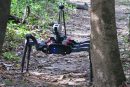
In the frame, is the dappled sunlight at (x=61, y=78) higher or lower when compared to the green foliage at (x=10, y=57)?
higher

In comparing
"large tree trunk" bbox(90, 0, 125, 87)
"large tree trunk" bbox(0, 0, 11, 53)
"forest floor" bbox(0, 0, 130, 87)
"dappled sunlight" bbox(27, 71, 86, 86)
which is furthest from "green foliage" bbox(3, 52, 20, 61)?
"large tree trunk" bbox(90, 0, 125, 87)

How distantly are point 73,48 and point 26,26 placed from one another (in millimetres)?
6610

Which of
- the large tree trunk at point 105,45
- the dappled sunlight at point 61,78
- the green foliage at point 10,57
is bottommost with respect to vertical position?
the green foliage at point 10,57

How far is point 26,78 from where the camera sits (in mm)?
7402

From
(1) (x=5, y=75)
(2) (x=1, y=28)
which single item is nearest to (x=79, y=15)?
(2) (x=1, y=28)

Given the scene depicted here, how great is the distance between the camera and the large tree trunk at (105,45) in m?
5.77

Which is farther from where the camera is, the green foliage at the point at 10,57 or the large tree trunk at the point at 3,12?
the green foliage at the point at 10,57

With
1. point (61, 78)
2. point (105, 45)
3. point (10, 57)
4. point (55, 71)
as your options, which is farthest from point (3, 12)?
point (105, 45)

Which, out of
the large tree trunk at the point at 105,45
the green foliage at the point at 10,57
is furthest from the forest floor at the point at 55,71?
the large tree trunk at the point at 105,45

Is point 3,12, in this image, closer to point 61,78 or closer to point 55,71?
point 55,71

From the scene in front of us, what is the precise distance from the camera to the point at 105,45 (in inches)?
231

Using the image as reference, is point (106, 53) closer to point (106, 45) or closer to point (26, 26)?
point (106, 45)

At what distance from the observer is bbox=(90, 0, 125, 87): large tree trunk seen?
5770 millimetres

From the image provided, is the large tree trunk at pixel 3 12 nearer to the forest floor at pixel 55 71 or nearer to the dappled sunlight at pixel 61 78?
the forest floor at pixel 55 71
